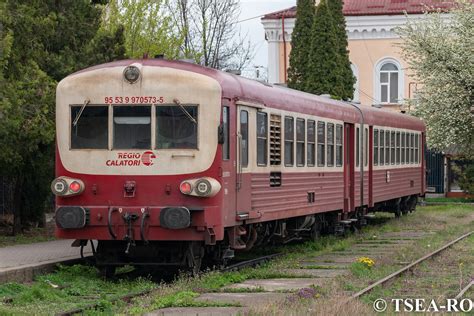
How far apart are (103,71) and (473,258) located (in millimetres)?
7916

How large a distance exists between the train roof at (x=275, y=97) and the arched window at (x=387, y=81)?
1025 inches

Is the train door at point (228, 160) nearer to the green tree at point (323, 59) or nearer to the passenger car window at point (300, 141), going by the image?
the passenger car window at point (300, 141)

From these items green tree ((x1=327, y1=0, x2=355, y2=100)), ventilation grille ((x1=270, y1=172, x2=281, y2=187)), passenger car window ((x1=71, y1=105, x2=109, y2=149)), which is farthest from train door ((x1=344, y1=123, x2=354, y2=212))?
green tree ((x1=327, y1=0, x2=355, y2=100))

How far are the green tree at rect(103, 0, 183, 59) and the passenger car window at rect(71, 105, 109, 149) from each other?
1883cm

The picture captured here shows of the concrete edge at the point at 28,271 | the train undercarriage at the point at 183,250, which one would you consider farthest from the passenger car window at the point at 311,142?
the concrete edge at the point at 28,271

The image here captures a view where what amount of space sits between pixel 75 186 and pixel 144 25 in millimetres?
21015

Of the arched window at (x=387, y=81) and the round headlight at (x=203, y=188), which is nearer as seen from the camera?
the round headlight at (x=203, y=188)

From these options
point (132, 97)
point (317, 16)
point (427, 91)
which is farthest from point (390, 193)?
point (317, 16)

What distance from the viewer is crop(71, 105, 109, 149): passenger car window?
15.6 metres

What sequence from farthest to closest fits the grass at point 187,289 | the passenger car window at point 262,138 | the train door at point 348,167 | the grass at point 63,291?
the train door at point 348,167 < the passenger car window at point 262,138 < the grass at point 63,291 < the grass at point 187,289

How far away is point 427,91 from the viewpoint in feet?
117

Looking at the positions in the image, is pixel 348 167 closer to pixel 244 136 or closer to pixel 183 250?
pixel 244 136

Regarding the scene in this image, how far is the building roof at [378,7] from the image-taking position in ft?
171

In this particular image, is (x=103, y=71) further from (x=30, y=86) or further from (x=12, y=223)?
(x=12, y=223)
